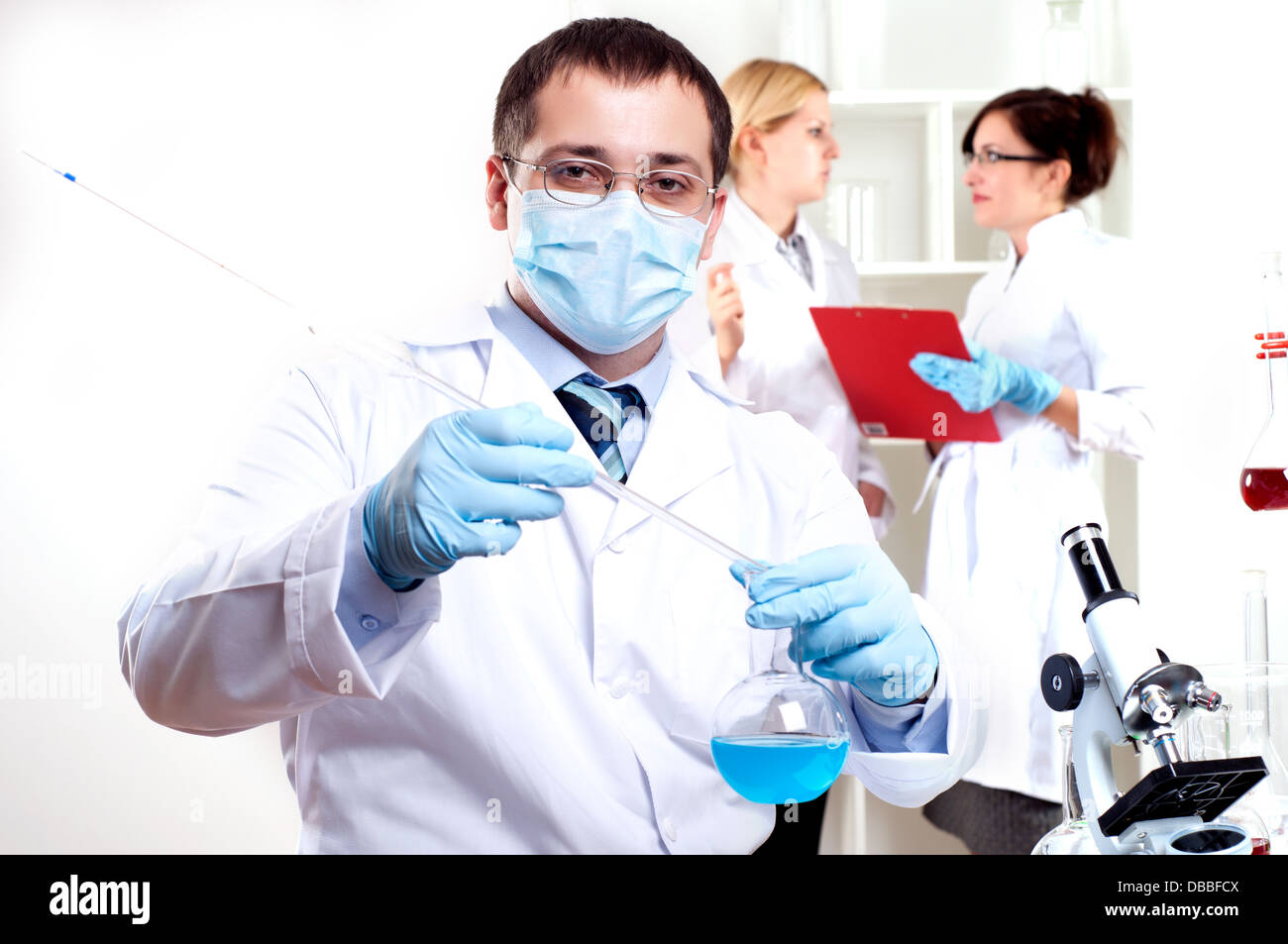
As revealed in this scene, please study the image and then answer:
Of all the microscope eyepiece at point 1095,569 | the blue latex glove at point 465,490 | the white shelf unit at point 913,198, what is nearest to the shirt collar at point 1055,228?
the white shelf unit at point 913,198

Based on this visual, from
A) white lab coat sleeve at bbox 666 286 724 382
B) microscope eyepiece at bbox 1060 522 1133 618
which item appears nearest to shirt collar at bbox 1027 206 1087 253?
white lab coat sleeve at bbox 666 286 724 382

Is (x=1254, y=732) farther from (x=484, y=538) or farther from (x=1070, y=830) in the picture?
(x=484, y=538)

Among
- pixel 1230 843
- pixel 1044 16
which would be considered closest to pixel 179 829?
pixel 1230 843

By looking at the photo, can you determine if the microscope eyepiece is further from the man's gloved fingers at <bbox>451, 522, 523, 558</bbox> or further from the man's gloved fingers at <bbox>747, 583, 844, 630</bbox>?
the man's gloved fingers at <bbox>451, 522, 523, 558</bbox>

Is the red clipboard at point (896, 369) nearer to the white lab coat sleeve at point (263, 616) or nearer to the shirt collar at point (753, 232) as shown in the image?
the shirt collar at point (753, 232)

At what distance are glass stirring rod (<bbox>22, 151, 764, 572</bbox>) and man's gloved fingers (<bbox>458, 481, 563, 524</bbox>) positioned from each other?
0.27 feet

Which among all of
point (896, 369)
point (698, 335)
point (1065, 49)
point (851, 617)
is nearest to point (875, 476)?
point (896, 369)

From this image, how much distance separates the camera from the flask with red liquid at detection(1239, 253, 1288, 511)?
48.3 inches

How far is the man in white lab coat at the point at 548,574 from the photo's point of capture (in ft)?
2.59

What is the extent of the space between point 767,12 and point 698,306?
1.34 ft

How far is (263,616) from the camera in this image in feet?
2.59
